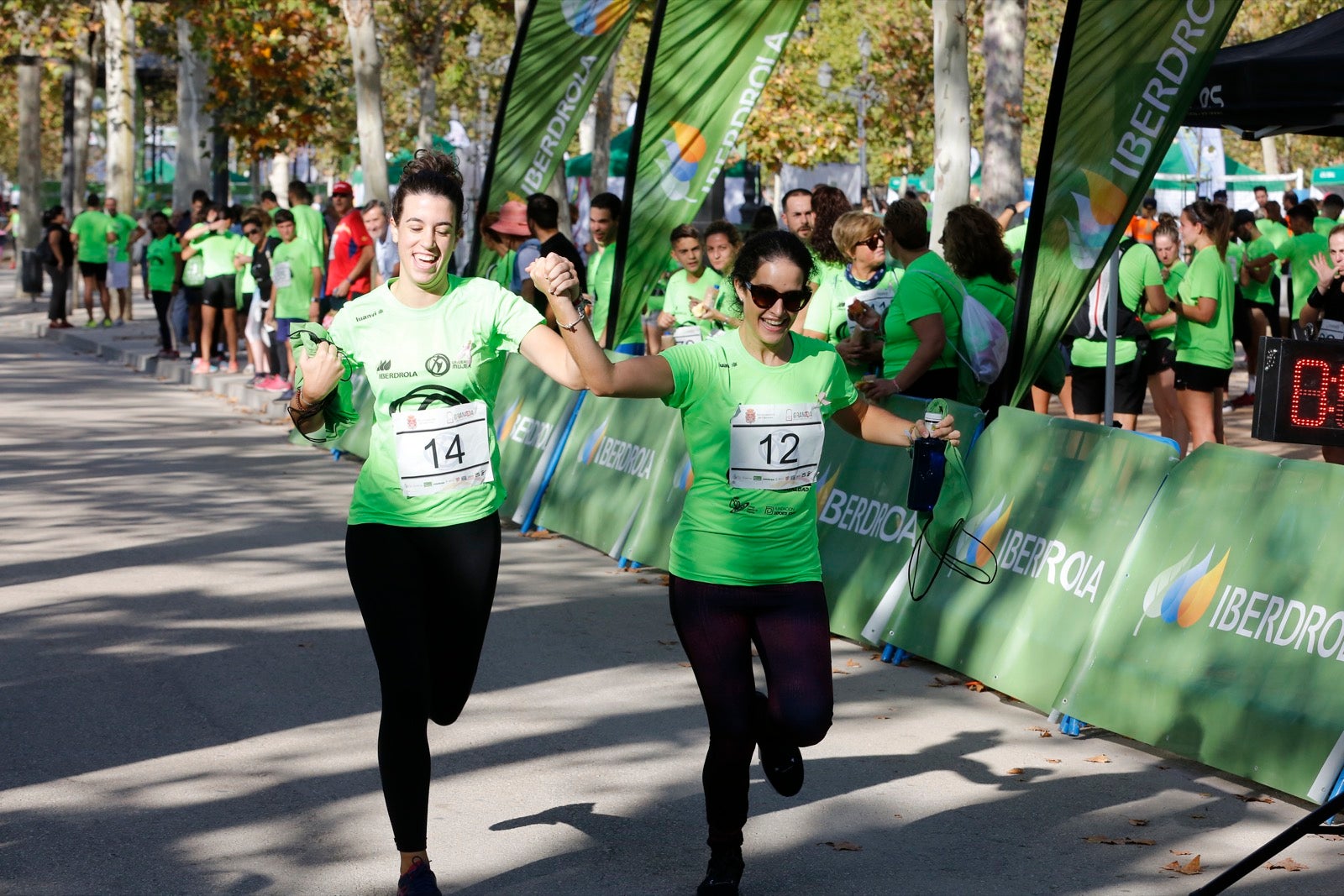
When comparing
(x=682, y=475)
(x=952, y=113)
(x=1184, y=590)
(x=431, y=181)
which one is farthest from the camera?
(x=952, y=113)

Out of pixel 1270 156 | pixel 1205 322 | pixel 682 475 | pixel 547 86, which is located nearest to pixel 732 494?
pixel 682 475

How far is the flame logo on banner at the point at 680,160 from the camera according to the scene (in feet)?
42.5

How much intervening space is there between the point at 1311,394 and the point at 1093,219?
1.50 m

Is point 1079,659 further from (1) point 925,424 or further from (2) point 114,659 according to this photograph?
(2) point 114,659

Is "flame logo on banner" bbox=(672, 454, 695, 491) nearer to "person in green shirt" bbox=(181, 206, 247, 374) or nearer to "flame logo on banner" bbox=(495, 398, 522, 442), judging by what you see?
"flame logo on banner" bbox=(495, 398, 522, 442)

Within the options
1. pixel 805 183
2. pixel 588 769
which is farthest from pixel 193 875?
pixel 805 183

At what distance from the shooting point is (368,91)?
72.3 feet

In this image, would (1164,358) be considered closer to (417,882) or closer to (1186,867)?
(1186,867)

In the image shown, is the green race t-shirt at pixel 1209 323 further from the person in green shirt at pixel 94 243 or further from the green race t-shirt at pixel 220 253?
the person in green shirt at pixel 94 243

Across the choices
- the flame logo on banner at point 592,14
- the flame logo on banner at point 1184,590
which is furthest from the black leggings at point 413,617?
the flame logo on banner at point 592,14

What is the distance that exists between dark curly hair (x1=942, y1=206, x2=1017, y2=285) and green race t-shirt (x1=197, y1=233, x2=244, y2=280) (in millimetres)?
12171

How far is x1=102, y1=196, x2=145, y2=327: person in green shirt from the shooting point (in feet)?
92.1

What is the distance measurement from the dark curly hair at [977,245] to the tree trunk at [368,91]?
14054 mm

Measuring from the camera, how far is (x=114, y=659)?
7.55 m
